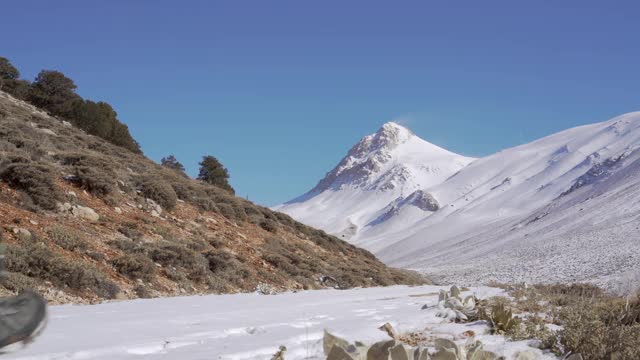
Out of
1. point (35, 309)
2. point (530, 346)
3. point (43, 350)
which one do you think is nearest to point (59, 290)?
point (43, 350)

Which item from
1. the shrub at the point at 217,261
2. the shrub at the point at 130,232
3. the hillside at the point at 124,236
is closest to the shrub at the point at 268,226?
the hillside at the point at 124,236

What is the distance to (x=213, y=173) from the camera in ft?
130

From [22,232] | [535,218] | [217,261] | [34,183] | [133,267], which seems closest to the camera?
[22,232]

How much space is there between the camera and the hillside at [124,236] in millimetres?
9141

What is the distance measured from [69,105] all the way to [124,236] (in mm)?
23723

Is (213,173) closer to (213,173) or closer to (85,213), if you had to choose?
(213,173)

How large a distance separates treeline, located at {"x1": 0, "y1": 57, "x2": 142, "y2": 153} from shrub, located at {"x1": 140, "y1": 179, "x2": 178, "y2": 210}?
56.5 feet

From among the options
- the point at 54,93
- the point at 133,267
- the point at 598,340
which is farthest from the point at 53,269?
the point at 54,93

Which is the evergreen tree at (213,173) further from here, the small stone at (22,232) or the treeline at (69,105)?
the small stone at (22,232)

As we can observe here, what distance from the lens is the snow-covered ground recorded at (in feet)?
12.2

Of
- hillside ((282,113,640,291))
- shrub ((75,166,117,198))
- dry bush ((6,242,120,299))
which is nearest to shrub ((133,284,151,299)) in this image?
dry bush ((6,242,120,299))

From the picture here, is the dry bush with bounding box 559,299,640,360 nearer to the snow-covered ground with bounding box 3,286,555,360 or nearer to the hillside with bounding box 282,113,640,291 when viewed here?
the snow-covered ground with bounding box 3,286,555,360

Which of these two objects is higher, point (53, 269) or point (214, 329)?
point (53, 269)

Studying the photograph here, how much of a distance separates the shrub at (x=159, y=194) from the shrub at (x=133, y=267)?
19.1 ft
